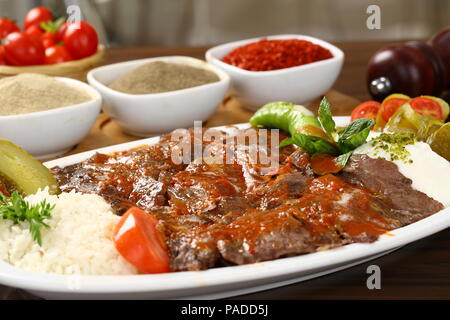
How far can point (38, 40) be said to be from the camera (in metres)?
5.63

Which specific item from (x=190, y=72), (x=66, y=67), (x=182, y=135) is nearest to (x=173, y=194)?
(x=182, y=135)

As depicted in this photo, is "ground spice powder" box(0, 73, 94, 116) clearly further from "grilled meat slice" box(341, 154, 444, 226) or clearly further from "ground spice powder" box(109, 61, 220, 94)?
"grilled meat slice" box(341, 154, 444, 226)

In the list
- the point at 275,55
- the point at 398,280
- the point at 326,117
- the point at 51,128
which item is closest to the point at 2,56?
the point at 51,128

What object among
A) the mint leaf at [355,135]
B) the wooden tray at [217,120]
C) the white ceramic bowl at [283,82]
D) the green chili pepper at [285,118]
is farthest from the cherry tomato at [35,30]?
the mint leaf at [355,135]

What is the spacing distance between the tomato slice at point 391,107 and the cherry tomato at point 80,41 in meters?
2.79

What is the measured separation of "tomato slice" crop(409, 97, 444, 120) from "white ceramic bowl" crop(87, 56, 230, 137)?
5.06 ft

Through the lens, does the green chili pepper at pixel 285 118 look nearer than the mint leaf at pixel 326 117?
No

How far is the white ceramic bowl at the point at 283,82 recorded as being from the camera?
537cm

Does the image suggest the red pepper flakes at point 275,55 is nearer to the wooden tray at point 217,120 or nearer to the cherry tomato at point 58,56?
the wooden tray at point 217,120

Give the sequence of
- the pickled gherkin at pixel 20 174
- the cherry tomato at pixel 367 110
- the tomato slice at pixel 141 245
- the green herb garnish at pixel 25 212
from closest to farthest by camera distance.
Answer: the tomato slice at pixel 141 245 < the green herb garnish at pixel 25 212 < the pickled gherkin at pixel 20 174 < the cherry tomato at pixel 367 110

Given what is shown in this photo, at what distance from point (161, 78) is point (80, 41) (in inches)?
42.3

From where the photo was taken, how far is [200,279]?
263 centimetres

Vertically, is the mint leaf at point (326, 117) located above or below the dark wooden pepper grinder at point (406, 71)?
above

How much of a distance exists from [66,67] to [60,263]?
3.13 m
